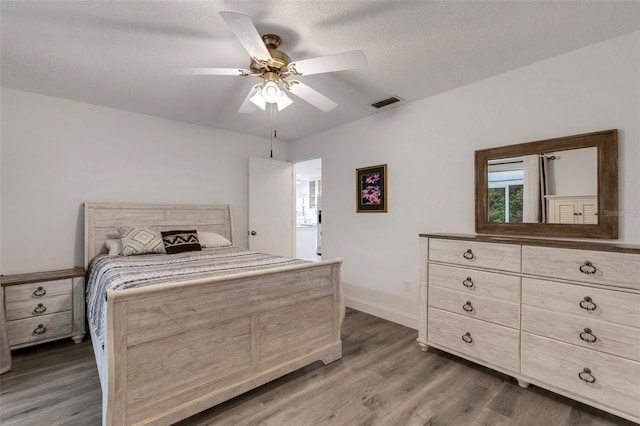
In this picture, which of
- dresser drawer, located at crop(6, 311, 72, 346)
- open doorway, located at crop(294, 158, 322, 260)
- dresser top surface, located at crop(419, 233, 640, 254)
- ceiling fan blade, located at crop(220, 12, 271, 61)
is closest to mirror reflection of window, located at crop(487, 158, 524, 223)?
dresser top surface, located at crop(419, 233, 640, 254)

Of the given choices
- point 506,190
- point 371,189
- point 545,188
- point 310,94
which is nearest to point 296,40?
point 310,94

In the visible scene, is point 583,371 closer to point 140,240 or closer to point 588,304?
point 588,304

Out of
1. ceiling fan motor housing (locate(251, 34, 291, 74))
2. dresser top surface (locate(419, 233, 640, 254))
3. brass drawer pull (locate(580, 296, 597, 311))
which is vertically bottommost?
brass drawer pull (locate(580, 296, 597, 311))

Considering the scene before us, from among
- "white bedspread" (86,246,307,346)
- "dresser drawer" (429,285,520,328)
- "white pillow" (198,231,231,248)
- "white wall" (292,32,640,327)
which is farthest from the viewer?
"white pillow" (198,231,231,248)

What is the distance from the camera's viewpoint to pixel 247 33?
1521 millimetres

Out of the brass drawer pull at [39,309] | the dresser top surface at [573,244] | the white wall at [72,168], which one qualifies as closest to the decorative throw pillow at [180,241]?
the white wall at [72,168]

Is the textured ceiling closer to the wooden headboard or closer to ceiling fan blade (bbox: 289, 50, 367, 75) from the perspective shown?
ceiling fan blade (bbox: 289, 50, 367, 75)

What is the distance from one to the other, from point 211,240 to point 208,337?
79.9 inches

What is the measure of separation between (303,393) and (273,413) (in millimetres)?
266

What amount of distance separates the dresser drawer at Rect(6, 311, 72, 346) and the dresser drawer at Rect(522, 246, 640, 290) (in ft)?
13.0

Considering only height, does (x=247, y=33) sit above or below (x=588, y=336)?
above

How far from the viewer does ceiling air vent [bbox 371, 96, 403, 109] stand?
2980mm

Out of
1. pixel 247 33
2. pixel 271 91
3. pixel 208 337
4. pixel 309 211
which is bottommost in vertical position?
pixel 208 337

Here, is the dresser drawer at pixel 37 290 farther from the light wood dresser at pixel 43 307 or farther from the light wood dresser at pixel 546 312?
the light wood dresser at pixel 546 312
